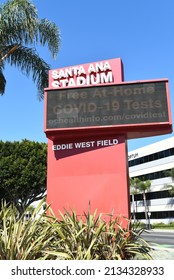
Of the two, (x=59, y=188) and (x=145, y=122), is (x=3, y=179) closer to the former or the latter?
(x=59, y=188)

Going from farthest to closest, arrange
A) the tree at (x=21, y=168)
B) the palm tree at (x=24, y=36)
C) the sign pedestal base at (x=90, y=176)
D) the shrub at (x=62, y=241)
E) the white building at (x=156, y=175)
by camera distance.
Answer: the white building at (x=156, y=175), the tree at (x=21, y=168), the palm tree at (x=24, y=36), the sign pedestal base at (x=90, y=176), the shrub at (x=62, y=241)

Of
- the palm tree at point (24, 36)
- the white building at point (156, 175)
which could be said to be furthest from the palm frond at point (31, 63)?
the white building at point (156, 175)

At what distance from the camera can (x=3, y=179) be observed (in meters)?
29.8

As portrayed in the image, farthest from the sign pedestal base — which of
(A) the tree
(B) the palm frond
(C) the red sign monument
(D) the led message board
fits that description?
(A) the tree

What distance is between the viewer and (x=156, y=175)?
59469mm

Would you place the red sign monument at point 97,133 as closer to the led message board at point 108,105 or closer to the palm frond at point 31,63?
the led message board at point 108,105

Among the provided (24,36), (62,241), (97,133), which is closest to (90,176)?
(97,133)

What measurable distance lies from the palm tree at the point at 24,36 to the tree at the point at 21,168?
1217 centimetres

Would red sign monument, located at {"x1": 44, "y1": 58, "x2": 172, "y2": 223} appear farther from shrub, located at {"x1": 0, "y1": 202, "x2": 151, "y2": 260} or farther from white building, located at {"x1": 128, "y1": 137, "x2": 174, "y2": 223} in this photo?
white building, located at {"x1": 128, "y1": 137, "x2": 174, "y2": 223}

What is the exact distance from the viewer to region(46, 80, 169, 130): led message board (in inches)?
357

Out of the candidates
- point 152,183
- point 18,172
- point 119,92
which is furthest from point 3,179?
point 152,183

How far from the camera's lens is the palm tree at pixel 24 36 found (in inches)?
607
